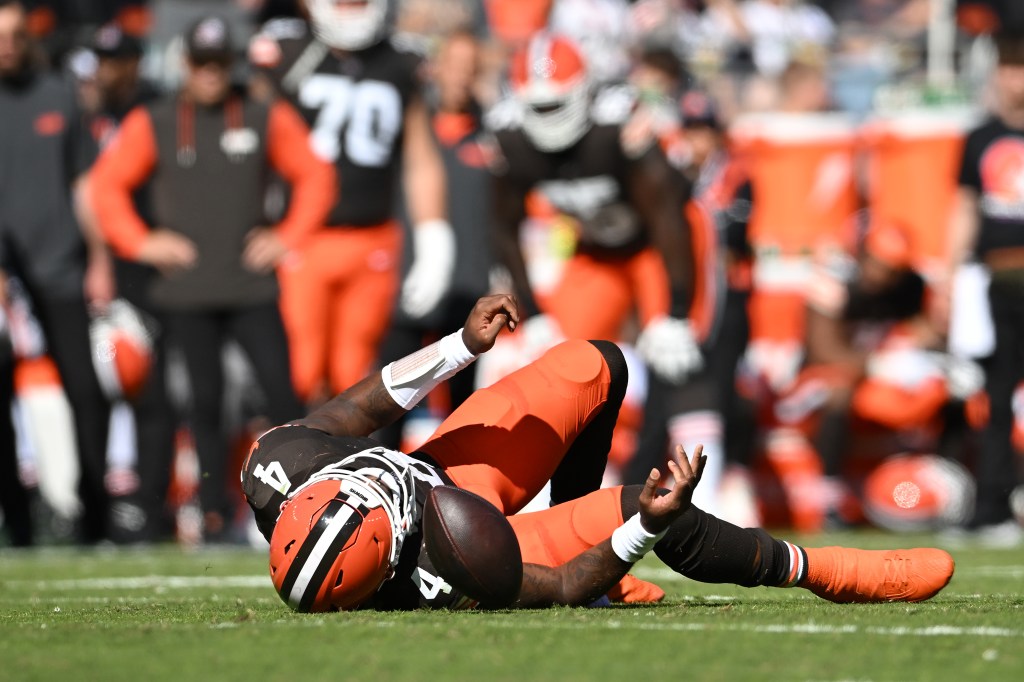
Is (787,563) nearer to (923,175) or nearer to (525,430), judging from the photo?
(525,430)

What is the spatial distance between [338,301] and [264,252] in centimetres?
59

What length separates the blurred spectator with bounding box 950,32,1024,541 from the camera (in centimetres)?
859

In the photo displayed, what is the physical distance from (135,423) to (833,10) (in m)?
7.35

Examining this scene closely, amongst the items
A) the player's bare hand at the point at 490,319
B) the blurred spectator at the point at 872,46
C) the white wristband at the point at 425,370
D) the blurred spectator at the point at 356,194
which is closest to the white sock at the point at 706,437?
the blurred spectator at the point at 356,194

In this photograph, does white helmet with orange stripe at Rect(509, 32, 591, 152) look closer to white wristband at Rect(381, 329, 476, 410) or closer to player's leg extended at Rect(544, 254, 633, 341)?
player's leg extended at Rect(544, 254, 633, 341)

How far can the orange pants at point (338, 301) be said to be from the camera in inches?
346

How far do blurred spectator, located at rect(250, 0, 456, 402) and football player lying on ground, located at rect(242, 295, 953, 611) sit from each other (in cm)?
383

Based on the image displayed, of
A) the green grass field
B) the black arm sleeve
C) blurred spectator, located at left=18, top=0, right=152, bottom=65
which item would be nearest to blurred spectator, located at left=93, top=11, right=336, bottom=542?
the black arm sleeve

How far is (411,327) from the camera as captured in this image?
29.5 ft

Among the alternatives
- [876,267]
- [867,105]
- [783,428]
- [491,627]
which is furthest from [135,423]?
[867,105]

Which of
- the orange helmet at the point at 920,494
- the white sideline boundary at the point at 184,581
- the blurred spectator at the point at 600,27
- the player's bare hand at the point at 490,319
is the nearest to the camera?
the player's bare hand at the point at 490,319

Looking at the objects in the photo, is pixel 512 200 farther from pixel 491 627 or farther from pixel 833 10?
pixel 833 10

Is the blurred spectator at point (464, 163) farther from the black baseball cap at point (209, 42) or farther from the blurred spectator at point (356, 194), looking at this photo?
the black baseball cap at point (209, 42)

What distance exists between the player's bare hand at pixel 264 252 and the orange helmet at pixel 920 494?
3437 mm
